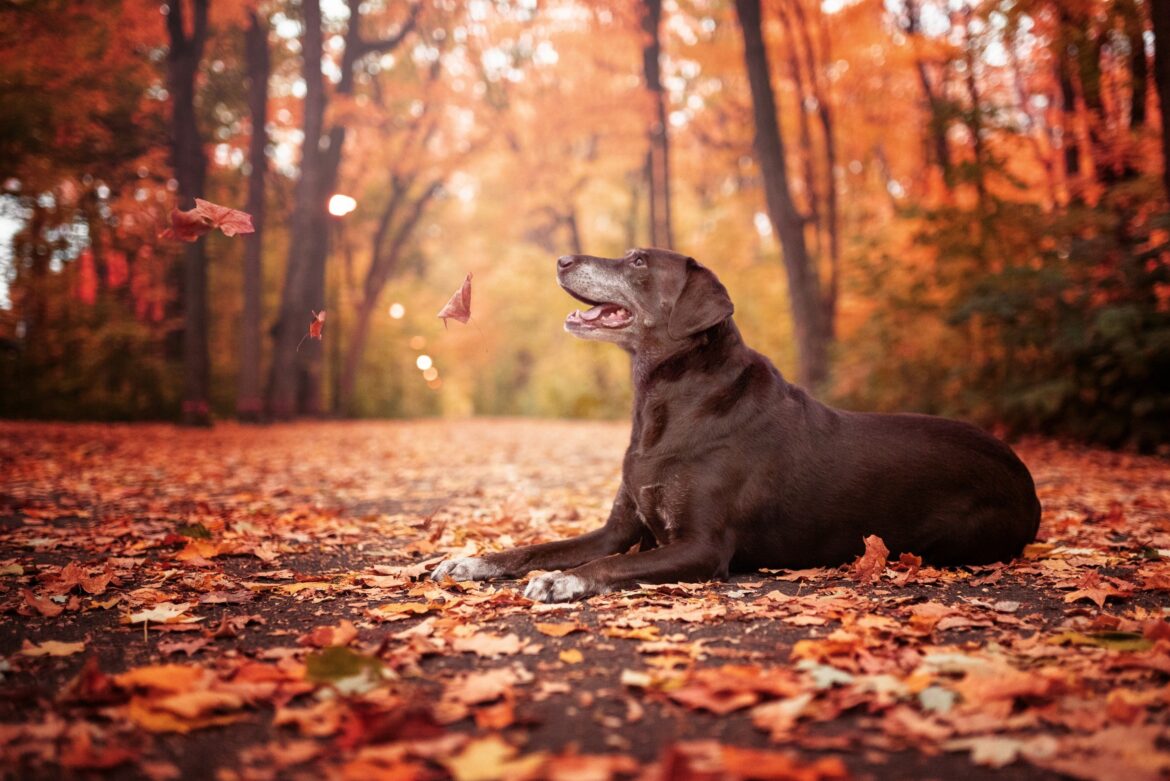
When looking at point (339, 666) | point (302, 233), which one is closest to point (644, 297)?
point (339, 666)

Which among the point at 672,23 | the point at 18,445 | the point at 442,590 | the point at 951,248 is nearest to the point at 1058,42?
the point at 951,248

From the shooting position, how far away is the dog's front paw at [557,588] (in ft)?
11.8

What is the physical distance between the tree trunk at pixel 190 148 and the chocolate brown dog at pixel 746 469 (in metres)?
12.8

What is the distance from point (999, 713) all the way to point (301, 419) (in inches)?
795

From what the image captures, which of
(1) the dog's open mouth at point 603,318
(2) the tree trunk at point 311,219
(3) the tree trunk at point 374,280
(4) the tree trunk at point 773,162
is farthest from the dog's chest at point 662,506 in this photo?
(3) the tree trunk at point 374,280

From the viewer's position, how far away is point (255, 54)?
17234 mm

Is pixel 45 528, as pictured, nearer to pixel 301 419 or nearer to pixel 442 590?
pixel 442 590

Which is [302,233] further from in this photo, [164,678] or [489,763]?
[489,763]

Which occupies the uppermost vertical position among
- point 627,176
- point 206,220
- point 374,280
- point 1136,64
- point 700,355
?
point 627,176

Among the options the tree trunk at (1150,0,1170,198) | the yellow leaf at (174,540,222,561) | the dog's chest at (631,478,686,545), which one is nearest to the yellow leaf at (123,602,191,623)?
the yellow leaf at (174,540,222,561)

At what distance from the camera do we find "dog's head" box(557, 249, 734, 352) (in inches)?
163

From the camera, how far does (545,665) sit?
278 cm

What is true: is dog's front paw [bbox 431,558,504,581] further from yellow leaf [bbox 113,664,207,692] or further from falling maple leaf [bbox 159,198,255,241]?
falling maple leaf [bbox 159,198,255,241]

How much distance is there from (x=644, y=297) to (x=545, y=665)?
2142mm
